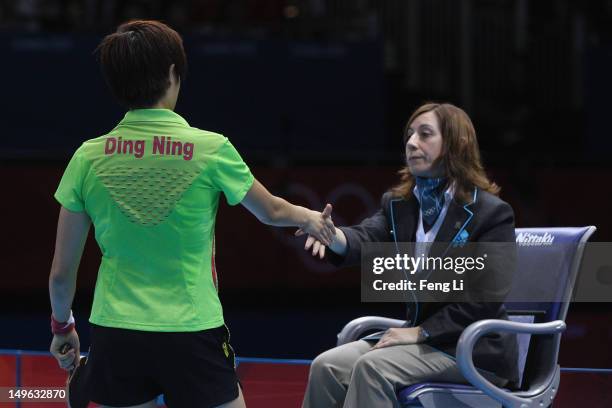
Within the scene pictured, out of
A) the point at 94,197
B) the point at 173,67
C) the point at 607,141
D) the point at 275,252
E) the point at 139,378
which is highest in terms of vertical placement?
the point at 173,67

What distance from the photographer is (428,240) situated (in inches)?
151

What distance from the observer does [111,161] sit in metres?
2.82

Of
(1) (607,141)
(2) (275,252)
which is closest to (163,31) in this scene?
(2) (275,252)

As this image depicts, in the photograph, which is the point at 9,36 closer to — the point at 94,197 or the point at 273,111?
the point at 273,111

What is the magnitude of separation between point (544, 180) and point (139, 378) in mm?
6836

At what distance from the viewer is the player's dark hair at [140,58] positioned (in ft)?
9.05

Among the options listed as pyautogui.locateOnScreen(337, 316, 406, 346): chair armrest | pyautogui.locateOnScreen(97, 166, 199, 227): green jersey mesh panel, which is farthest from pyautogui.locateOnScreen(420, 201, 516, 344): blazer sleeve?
pyautogui.locateOnScreen(97, 166, 199, 227): green jersey mesh panel

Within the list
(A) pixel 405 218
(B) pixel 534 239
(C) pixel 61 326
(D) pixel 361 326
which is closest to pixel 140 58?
(C) pixel 61 326

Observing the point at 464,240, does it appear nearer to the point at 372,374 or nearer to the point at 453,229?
the point at 453,229

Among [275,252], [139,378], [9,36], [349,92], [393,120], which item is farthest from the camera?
[393,120]

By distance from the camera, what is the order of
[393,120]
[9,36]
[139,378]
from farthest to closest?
[393,120] → [9,36] → [139,378]

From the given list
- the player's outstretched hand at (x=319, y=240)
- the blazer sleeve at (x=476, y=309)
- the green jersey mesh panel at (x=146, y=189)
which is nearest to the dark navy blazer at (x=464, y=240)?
the blazer sleeve at (x=476, y=309)

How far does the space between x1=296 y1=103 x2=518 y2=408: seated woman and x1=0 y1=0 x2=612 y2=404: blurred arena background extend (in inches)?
116

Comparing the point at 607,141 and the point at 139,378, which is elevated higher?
the point at 139,378
